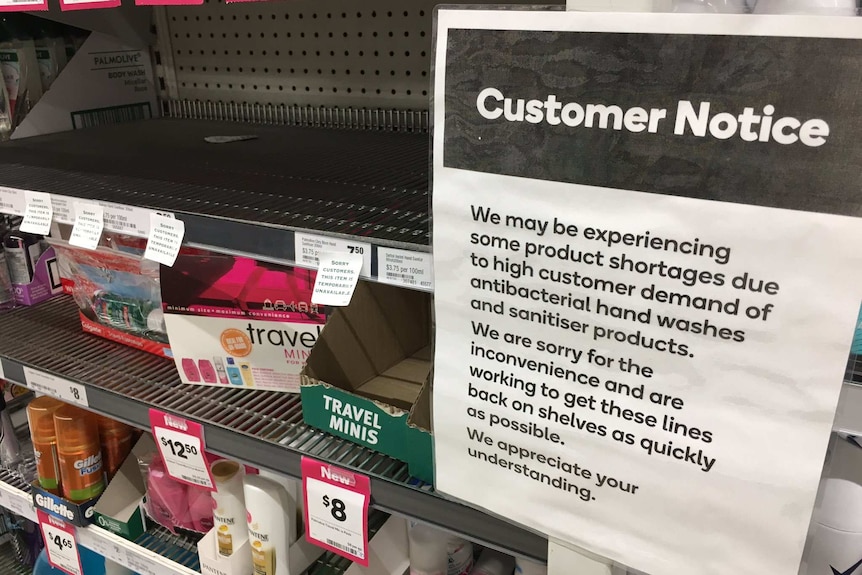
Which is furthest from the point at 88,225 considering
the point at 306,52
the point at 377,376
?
the point at 306,52

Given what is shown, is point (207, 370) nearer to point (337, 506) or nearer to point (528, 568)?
point (337, 506)

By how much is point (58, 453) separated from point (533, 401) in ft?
3.76

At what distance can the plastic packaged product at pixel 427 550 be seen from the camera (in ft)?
3.55

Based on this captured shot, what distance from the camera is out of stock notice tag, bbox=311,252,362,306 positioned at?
2.50 ft

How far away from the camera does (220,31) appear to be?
5.23ft

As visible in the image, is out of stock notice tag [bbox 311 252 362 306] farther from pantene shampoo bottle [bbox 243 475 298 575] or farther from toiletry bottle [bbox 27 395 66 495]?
toiletry bottle [bbox 27 395 66 495]

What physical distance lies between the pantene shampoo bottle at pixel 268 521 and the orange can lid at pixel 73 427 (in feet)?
1.37

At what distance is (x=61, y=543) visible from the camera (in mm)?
1441

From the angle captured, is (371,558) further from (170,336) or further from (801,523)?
(801,523)

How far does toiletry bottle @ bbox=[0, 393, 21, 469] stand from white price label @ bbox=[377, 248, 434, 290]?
1313 millimetres

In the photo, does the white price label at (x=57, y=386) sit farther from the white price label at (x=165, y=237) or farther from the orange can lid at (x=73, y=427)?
the white price label at (x=165, y=237)

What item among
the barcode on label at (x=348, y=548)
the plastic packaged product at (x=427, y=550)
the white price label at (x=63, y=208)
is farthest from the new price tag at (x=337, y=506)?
the white price label at (x=63, y=208)

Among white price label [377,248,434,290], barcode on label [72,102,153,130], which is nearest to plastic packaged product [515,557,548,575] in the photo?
white price label [377,248,434,290]

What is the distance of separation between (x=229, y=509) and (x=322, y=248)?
2.15 feet
